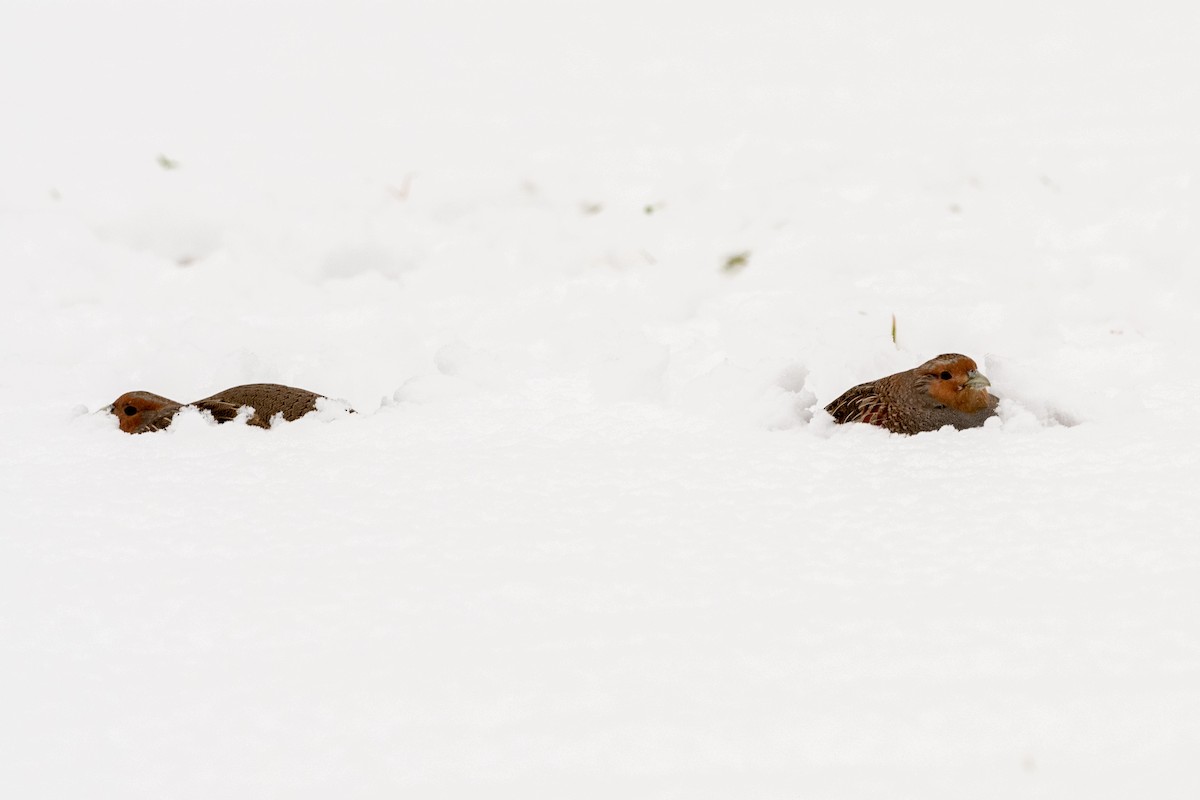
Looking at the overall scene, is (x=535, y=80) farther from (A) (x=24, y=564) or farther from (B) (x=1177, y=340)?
(A) (x=24, y=564)

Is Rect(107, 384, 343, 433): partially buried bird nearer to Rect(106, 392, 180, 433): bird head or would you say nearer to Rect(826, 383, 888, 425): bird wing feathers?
Rect(106, 392, 180, 433): bird head

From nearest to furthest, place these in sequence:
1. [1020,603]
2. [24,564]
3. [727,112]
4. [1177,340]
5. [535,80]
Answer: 1. [1020,603]
2. [24,564]
3. [1177,340]
4. [727,112]
5. [535,80]

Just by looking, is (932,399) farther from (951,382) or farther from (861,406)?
(861,406)

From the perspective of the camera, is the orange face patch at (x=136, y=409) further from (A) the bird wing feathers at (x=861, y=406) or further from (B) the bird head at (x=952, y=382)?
(B) the bird head at (x=952, y=382)

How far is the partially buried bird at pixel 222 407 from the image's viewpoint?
8.20 feet

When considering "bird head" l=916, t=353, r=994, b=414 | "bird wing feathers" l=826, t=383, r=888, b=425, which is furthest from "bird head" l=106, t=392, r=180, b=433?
"bird head" l=916, t=353, r=994, b=414

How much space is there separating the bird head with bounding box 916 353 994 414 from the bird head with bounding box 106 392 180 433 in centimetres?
192

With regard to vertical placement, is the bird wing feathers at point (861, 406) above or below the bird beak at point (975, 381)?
below

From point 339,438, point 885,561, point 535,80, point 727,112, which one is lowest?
point 885,561

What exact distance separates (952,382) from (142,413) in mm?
2058

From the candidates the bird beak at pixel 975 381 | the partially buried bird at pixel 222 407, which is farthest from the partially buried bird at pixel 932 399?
the partially buried bird at pixel 222 407

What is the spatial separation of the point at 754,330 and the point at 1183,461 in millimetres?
1202

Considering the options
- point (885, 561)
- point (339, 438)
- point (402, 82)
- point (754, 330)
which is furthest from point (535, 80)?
point (885, 561)

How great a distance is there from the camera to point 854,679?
4.95ft
